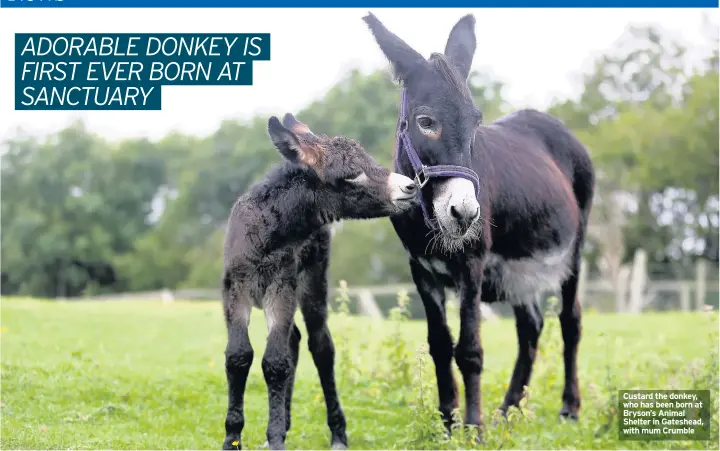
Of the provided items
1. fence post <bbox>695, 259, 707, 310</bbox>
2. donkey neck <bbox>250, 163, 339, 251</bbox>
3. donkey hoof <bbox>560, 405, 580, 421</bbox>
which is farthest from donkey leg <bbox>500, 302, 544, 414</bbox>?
fence post <bbox>695, 259, 707, 310</bbox>

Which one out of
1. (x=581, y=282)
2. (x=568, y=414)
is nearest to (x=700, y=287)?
(x=581, y=282)

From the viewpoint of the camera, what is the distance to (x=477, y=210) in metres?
4.89

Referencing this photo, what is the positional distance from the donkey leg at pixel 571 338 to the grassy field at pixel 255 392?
0.13m

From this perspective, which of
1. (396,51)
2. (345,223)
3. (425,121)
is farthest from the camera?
(345,223)

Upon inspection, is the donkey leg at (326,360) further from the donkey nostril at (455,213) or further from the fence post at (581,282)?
the fence post at (581,282)

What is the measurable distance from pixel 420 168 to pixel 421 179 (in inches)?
2.8

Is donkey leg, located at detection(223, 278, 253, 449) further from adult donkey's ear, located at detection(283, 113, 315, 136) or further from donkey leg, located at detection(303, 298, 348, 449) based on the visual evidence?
adult donkey's ear, located at detection(283, 113, 315, 136)

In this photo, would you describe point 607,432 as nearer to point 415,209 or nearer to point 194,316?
point 415,209

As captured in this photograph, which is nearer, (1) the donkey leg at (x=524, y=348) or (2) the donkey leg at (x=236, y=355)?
(2) the donkey leg at (x=236, y=355)

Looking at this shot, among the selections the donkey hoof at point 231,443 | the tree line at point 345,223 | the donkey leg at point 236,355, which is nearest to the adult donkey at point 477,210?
the donkey leg at point 236,355

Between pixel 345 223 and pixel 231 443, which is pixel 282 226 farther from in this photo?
pixel 345 223

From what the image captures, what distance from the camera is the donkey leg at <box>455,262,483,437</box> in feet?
18.5

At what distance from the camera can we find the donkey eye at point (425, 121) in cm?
527

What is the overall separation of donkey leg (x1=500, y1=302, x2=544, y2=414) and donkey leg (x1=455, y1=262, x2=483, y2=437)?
1566mm
